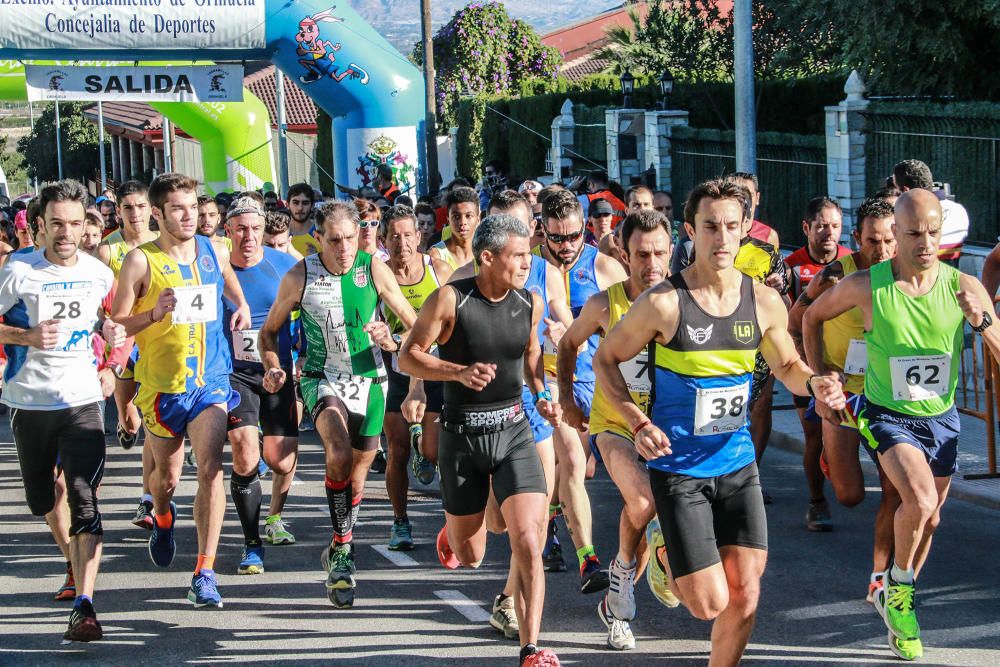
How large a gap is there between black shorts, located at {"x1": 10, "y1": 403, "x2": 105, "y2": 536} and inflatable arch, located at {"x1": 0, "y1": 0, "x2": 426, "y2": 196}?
14793mm

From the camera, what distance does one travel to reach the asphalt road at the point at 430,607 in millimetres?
6289

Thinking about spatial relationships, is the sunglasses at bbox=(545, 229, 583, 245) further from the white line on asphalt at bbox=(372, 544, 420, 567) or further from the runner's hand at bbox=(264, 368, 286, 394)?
the white line on asphalt at bbox=(372, 544, 420, 567)

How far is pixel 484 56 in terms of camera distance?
47.5 m

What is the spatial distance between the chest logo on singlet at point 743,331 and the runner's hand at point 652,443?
49 centimetres

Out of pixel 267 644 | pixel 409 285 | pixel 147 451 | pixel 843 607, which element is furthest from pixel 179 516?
pixel 843 607

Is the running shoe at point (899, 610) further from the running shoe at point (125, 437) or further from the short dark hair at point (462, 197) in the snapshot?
the running shoe at point (125, 437)

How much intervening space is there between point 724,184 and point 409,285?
154 inches

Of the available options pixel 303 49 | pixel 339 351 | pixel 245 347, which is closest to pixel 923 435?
pixel 339 351

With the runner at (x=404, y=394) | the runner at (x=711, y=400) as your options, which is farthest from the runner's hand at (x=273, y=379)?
the runner at (x=711, y=400)

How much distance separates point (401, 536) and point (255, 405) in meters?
1.11

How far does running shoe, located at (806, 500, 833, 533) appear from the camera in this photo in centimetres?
A: 840

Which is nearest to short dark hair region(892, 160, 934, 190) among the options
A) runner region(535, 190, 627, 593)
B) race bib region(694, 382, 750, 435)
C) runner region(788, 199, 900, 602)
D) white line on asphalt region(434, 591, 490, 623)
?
runner region(788, 199, 900, 602)

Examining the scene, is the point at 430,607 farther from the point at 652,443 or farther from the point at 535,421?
the point at 652,443

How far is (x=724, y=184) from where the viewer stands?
5430 millimetres
